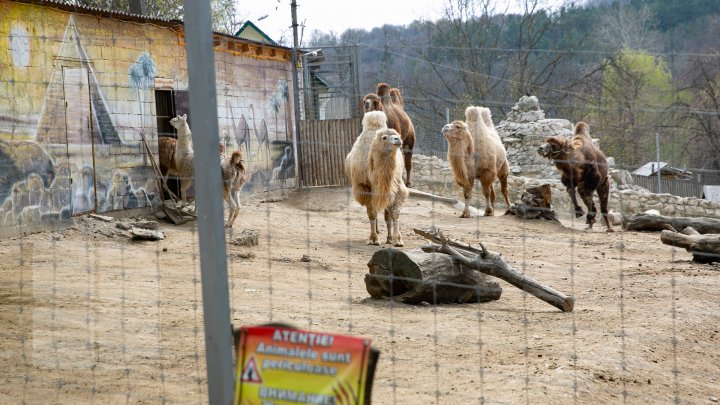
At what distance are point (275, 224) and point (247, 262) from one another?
3384 millimetres

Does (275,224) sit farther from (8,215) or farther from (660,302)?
(660,302)

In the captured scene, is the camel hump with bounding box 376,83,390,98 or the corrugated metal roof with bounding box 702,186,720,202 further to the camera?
the corrugated metal roof with bounding box 702,186,720,202

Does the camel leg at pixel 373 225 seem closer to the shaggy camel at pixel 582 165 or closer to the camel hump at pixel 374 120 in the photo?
the camel hump at pixel 374 120

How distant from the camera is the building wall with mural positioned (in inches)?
425

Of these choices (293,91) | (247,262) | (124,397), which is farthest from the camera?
(293,91)

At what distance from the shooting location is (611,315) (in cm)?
704

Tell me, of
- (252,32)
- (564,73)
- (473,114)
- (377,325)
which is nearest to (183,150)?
(473,114)

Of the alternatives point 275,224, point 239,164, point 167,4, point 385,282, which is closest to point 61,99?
point 239,164

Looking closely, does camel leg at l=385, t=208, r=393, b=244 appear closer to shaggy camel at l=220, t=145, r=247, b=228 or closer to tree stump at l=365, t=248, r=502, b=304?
shaggy camel at l=220, t=145, r=247, b=228

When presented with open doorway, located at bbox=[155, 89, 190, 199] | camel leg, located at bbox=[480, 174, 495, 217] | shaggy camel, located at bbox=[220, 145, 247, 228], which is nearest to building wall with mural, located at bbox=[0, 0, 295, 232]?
open doorway, located at bbox=[155, 89, 190, 199]

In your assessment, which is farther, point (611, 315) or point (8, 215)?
point (8, 215)

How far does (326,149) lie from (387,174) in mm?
6479

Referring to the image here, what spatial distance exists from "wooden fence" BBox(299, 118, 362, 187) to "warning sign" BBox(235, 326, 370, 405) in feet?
48.7

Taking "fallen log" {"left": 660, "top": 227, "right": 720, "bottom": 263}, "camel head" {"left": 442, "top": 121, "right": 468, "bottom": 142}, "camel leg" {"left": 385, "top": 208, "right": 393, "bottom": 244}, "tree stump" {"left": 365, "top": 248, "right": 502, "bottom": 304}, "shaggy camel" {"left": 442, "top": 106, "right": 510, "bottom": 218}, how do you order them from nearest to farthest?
"tree stump" {"left": 365, "top": 248, "right": 502, "bottom": 304}, "fallen log" {"left": 660, "top": 227, "right": 720, "bottom": 263}, "camel leg" {"left": 385, "top": 208, "right": 393, "bottom": 244}, "camel head" {"left": 442, "top": 121, "right": 468, "bottom": 142}, "shaggy camel" {"left": 442, "top": 106, "right": 510, "bottom": 218}
